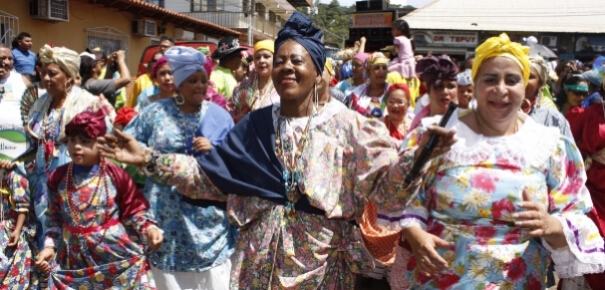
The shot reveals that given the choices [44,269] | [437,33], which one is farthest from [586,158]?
[437,33]

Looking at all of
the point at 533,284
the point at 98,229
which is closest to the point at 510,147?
the point at 533,284

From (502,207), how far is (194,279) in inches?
89.3

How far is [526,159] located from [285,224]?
108 centimetres

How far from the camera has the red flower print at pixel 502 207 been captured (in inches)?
96.7

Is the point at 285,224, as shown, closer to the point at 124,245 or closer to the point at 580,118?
the point at 124,245

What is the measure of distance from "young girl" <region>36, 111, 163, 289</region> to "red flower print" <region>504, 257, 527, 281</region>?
6.81 ft

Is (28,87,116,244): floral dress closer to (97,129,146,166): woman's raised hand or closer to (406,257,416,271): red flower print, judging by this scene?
(97,129,146,166): woman's raised hand

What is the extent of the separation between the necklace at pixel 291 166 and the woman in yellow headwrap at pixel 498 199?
0.45m

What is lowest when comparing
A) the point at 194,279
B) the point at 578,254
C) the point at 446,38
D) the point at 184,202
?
the point at 194,279

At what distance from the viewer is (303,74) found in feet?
9.23

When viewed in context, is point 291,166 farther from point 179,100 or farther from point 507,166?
point 179,100

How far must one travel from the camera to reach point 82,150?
3695mm

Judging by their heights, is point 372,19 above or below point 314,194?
above

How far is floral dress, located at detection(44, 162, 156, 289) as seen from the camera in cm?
370
